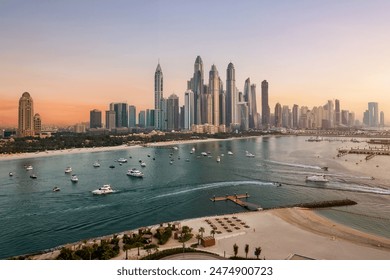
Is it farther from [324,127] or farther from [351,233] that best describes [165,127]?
[351,233]

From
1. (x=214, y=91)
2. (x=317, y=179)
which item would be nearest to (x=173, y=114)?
(x=214, y=91)

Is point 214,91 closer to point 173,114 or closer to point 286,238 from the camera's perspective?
point 173,114

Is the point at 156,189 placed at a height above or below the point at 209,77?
below

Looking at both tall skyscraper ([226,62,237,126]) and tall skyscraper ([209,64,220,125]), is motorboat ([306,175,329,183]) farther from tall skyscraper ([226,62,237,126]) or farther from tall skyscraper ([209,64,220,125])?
Answer: tall skyscraper ([226,62,237,126])

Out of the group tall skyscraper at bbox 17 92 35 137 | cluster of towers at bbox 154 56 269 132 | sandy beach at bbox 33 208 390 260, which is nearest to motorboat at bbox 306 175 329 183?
sandy beach at bbox 33 208 390 260

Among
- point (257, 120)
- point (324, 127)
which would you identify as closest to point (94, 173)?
point (324, 127)
